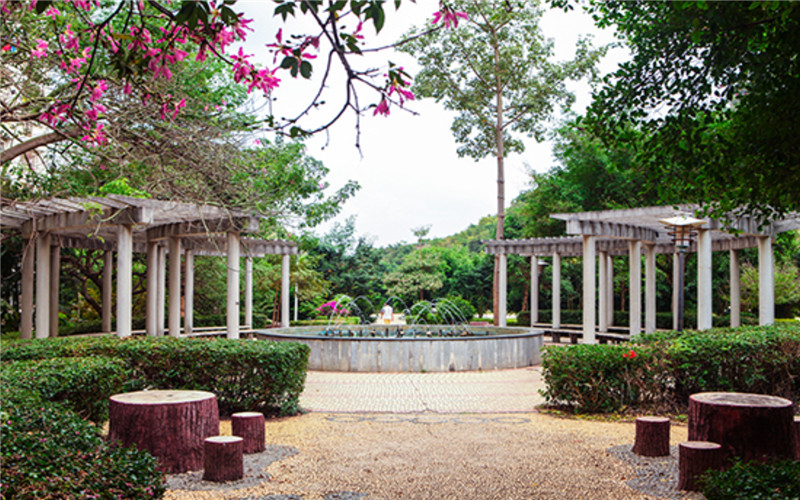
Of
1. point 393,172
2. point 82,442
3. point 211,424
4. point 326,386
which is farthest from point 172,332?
point 393,172

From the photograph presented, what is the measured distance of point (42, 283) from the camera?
1408 cm

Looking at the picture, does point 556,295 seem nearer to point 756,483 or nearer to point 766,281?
point 766,281

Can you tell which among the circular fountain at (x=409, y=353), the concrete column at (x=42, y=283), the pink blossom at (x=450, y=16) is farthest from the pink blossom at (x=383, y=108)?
the concrete column at (x=42, y=283)

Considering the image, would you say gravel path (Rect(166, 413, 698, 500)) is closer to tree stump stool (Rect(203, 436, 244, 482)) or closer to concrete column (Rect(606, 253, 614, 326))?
tree stump stool (Rect(203, 436, 244, 482))

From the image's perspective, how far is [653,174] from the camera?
4777mm

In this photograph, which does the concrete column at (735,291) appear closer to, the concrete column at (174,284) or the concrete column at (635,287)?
the concrete column at (635,287)

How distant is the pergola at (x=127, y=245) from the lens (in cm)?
1184

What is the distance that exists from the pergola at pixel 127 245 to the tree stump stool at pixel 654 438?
21.6ft

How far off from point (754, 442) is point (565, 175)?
73.7ft

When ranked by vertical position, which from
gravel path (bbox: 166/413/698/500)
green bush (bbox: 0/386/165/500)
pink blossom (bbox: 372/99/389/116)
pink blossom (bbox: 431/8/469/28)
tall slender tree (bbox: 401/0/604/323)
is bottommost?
gravel path (bbox: 166/413/698/500)

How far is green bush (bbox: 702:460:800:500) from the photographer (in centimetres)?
357

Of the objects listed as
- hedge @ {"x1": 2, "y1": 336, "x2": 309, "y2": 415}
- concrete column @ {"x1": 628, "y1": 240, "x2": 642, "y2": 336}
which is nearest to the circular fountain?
hedge @ {"x1": 2, "y1": 336, "x2": 309, "y2": 415}

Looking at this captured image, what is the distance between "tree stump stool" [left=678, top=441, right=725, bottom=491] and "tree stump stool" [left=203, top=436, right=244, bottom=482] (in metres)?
3.35

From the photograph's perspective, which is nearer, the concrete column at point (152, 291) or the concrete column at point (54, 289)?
the concrete column at point (54, 289)
